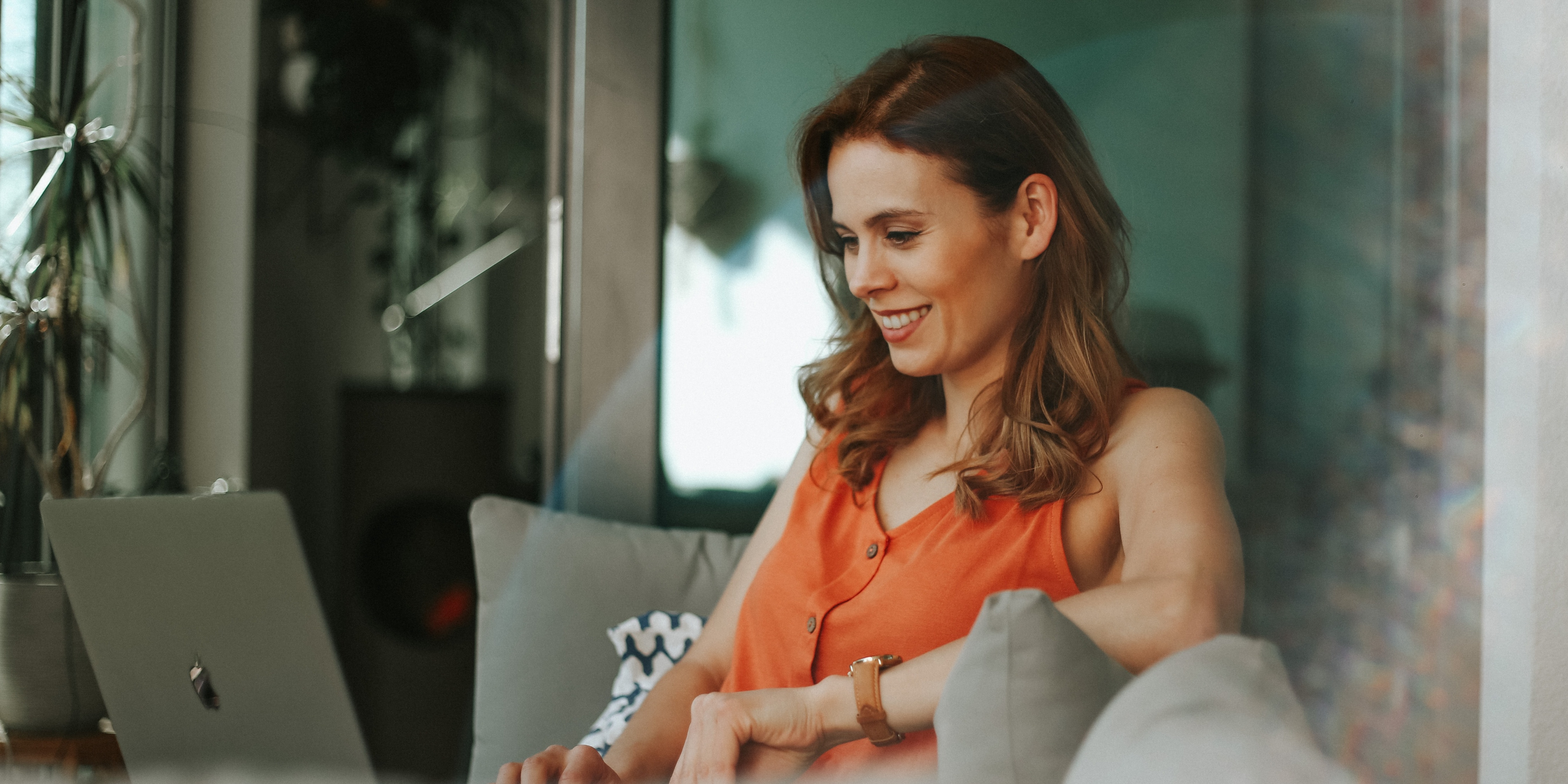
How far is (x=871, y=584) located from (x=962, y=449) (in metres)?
0.13

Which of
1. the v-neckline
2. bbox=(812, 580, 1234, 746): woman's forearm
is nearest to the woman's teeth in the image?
the v-neckline

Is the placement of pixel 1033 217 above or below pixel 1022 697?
above

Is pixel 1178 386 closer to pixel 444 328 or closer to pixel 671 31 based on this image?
pixel 671 31

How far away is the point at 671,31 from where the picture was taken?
1.34m

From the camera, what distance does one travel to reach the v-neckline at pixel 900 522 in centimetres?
86

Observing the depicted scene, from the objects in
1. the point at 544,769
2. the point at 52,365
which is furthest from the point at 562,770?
the point at 52,365

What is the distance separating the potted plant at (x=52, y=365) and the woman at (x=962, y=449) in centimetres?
74

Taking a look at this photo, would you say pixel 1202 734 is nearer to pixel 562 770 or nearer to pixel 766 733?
pixel 766 733

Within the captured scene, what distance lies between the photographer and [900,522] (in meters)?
0.88

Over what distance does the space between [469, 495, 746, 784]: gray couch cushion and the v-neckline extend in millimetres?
292

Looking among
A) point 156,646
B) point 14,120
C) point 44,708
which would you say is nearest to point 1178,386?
point 156,646

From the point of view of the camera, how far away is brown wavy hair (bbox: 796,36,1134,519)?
79 centimetres

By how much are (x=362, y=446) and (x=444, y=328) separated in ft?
2.01

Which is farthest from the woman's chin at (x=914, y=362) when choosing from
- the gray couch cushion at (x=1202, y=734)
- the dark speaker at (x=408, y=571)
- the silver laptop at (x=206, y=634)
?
the dark speaker at (x=408, y=571)
